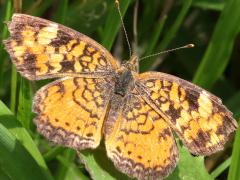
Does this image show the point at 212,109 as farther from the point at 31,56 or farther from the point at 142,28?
the point at 142,28

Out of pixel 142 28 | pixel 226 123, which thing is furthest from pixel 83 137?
pixel 142 28

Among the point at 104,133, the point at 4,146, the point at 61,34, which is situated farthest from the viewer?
the point at 61,34

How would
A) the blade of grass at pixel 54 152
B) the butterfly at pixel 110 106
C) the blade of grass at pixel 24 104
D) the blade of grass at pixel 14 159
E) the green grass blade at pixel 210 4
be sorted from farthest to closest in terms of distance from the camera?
the green grass blade at pixel 210 4
the blade of grass at pixel 54 152
the blade of grass at pixel 24 104
the butterfly at pixel 110 106
the blade of grass at pixel 14 159

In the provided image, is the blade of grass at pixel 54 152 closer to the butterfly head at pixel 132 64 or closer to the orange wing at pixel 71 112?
the orange wing at pixel 71 112

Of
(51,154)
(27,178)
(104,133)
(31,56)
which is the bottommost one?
(51,154)

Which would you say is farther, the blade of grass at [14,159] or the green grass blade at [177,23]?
the green grass blade at [177,23]

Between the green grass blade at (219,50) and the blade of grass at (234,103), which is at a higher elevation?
the green grass blade at (219,50)

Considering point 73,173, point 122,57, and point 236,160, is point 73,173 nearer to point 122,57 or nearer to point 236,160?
point 236,160

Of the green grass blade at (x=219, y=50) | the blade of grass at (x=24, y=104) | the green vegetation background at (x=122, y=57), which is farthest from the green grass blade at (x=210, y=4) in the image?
the blade of grass at (x=24, y=104)
